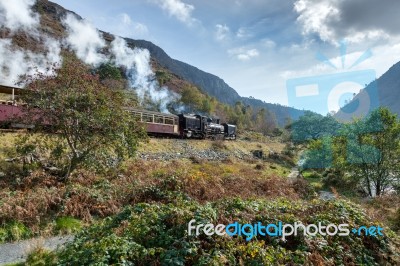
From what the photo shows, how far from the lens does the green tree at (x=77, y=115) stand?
12320 mm

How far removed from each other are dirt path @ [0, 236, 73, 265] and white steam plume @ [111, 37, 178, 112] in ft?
190

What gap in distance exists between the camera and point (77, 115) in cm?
1206

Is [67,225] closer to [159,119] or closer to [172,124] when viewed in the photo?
[159,119]

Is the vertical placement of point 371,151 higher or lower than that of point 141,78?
lower

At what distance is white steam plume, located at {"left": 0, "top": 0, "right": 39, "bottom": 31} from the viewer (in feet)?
239

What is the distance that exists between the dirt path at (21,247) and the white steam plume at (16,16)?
82714mm

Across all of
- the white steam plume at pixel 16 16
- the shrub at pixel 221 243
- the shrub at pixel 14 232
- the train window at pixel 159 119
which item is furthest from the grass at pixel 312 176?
the white steam plume at pixel 16 16

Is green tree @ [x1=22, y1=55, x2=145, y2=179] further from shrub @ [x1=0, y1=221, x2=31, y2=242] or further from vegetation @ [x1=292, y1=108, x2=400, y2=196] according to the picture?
vegetation @ [x1=292, y1=108, x2=400, y2=196]

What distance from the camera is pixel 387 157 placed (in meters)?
21.3

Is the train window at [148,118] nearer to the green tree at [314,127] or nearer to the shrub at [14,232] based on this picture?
the shrub at [14,232]

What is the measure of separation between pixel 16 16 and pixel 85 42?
19.9 meters

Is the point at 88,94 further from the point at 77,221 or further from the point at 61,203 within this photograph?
the point at 77,221

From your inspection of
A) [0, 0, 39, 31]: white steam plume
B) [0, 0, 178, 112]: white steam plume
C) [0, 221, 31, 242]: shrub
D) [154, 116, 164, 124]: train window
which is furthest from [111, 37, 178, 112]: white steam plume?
[0, 221, 31, 242]: shrub

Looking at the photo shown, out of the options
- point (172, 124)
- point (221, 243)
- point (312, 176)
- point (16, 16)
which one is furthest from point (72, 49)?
point (221, 243)
